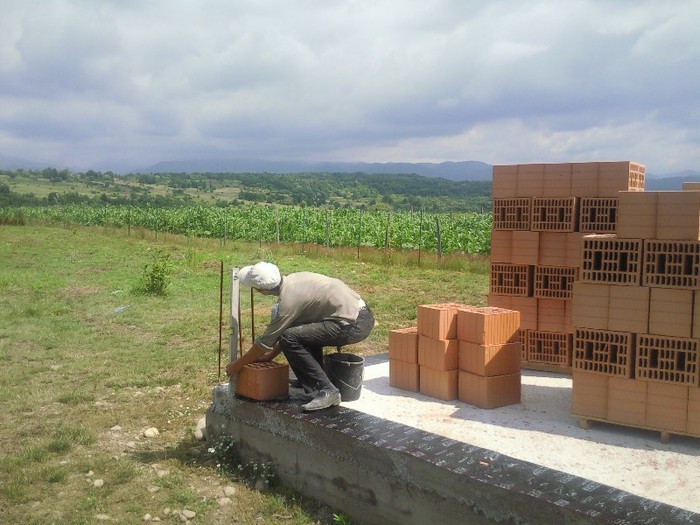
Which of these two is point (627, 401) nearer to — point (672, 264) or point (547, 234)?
point (672, 264)

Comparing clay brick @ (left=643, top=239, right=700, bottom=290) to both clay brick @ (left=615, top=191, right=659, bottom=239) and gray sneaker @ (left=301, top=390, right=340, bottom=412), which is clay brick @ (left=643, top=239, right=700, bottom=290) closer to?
clay brick @ (left=615, top=191, right=659, bottom=239)

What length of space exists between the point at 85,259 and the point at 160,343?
460 inches

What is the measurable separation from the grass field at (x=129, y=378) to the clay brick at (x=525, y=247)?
136 inches

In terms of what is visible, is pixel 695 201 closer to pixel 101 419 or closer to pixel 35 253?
Answer: pixel 101 419

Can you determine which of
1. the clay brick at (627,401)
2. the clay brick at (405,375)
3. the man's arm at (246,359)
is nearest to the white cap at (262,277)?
the man's arm at (246,359)

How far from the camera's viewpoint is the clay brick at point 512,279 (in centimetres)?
752

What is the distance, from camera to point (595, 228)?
722cm

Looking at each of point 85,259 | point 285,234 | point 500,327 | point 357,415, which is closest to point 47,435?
point 357,415

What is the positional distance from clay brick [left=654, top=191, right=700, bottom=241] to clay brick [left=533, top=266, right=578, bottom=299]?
86.7 inches

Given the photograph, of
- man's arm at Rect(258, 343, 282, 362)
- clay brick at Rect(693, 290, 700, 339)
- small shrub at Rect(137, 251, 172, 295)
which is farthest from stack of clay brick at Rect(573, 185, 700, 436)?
small shrub at Rect(137, 251, 172, 295)

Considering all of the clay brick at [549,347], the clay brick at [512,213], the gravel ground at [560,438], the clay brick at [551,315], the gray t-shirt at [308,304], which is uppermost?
the clay brick at [512,213]

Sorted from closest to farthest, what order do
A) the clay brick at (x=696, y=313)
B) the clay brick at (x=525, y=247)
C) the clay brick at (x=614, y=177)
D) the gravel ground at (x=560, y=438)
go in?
the gravel ground at (x=560, y=438) < the clay brick at (x=696, y=313) < the clay brick at (x=614, y=177) < the clay brick at (x=525, y=247)

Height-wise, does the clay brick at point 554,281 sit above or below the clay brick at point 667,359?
above

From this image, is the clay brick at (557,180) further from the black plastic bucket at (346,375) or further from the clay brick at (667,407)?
the black plastic bucket at (346,375)
